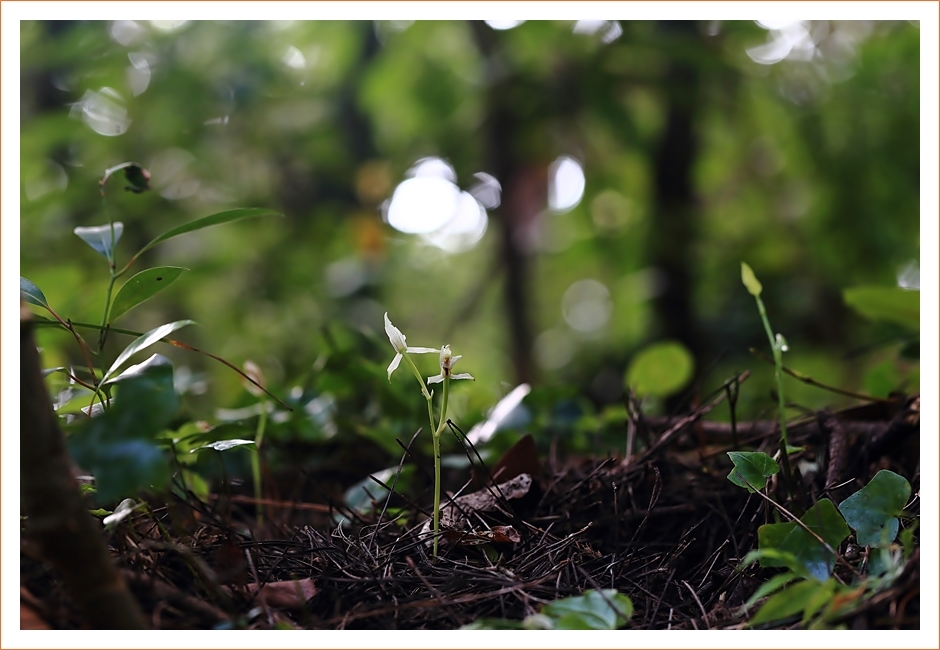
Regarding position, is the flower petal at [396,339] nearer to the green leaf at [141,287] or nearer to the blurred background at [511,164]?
the green leaf at [141,287]

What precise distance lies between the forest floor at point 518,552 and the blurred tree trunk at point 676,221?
1.66m

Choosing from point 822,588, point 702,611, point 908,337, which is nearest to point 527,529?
point 702,611

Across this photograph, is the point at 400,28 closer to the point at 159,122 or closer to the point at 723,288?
the point at 159,122

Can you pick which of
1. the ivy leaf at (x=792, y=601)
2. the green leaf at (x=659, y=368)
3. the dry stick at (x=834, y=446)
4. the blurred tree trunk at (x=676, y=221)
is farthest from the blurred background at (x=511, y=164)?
the ivy leaf at (x=792, y=601)

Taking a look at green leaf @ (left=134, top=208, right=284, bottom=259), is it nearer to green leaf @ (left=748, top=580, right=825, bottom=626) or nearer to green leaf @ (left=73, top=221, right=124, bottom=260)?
green leaf @ (left=73, top=221, right=124, bottom=260)

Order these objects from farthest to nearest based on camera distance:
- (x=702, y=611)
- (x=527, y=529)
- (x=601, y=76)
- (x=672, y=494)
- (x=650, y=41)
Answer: (x=601, y=76) < (x=650, y=41) < (x=672, y=494) < (x=527, y=529) < (x=702, y=611)

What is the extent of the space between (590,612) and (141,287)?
1.48 ft

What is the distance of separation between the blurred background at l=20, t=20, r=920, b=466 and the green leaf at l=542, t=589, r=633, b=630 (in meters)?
1.44

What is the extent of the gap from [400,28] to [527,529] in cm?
253

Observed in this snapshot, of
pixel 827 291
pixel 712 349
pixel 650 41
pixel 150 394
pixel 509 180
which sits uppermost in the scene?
pixel 650 41

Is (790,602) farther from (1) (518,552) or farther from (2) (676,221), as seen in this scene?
(2) (676,221)

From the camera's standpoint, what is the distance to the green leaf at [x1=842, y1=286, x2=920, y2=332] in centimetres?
100

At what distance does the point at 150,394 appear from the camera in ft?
1.35

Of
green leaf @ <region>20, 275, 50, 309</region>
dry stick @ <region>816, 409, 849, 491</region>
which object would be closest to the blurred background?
dry stick @ <region>816, 409, 849, 491</region>
